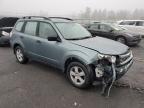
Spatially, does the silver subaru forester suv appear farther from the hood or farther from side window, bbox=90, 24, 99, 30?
side window, bbox=90, 24, 99, 30

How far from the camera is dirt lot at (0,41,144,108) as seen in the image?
378 centimetres

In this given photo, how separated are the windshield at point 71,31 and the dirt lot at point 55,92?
1.25m

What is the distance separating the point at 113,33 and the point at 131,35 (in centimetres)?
110

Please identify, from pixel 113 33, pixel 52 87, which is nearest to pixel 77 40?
pixel 52 87

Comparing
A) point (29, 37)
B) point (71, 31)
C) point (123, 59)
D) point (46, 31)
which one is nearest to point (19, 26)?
point (29, 37)

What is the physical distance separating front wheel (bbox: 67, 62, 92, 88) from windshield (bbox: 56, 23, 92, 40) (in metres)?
0.87

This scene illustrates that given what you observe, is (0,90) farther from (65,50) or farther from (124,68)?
(124,68)

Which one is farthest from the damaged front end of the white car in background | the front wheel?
the white car in background

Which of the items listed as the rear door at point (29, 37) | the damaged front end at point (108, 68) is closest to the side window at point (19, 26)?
the rear door at point (29, 37)

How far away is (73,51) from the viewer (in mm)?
4383

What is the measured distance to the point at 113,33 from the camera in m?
11.2

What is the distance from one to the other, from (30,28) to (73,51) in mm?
2244

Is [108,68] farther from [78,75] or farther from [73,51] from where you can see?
[73,51]

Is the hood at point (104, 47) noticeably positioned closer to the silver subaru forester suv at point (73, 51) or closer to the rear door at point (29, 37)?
the silver subaru forester suv at point (73, 51)
